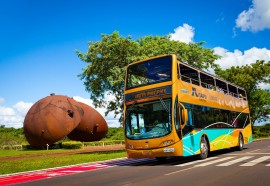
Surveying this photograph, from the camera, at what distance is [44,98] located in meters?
36.3

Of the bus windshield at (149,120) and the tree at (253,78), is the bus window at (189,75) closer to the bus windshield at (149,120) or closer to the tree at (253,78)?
the bus windshield at (149,120)

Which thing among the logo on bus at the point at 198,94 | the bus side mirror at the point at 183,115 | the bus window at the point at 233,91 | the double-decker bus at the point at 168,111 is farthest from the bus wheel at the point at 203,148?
the bus window at the point at 233,91

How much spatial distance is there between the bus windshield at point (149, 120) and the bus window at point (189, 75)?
184 centimetres

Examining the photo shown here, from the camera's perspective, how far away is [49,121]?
111 feet

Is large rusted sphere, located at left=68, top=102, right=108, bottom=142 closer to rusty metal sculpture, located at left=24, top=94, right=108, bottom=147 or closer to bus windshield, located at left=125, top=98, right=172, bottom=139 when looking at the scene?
rusty metal sculpture, located at left=24, top=94, right=108, bottom=147

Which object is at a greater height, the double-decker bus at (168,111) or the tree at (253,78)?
the tree at (253,78)

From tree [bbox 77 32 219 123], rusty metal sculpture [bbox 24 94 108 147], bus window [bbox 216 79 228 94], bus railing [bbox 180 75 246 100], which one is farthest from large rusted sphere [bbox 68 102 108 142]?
bus window [bbox 216 79 228 94]

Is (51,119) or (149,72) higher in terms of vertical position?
(149,72)

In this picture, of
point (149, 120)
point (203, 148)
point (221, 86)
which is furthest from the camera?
point (221, 86)

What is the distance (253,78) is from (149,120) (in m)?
39.2

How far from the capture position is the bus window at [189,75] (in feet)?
49.1

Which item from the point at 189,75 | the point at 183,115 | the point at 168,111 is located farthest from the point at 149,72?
the point at 183,115

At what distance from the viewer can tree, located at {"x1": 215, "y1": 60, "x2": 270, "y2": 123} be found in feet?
157

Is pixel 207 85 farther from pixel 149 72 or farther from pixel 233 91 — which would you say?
pixel 233 91
